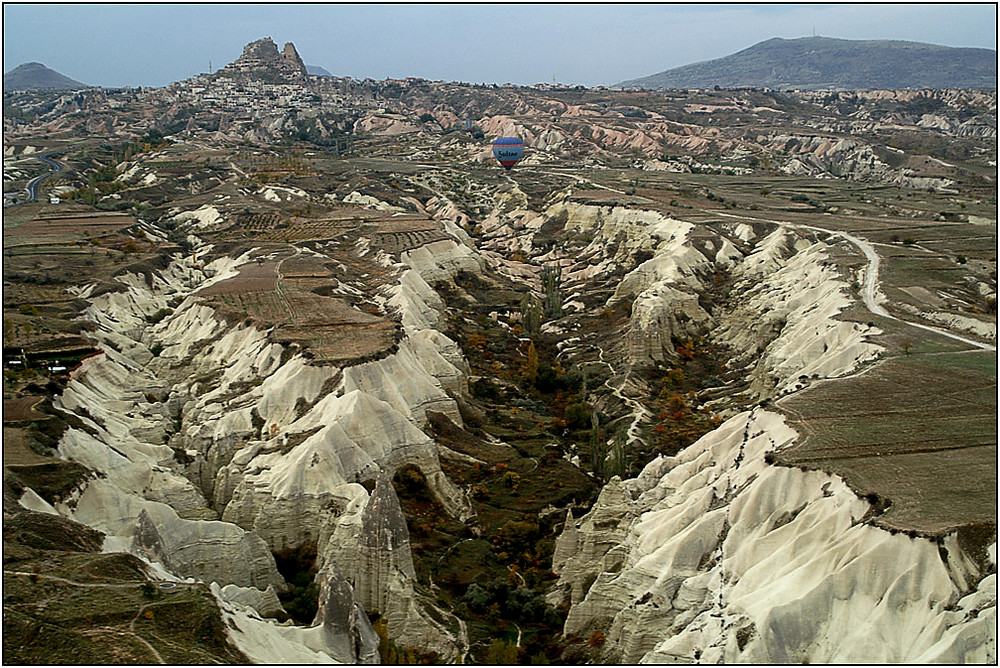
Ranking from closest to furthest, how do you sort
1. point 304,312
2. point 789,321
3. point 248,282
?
point 304,312, point 789,321, point 248,282

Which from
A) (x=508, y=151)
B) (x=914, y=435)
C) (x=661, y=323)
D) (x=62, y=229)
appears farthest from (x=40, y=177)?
(x=914, y=435)

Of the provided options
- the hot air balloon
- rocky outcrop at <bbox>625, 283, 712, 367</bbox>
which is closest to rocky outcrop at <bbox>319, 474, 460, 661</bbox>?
rocky outcrop at <bbox>625, 283, 712, 367</bbox>

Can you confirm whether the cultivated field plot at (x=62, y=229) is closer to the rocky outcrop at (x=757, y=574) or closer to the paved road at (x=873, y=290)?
the rocky outcrop at (x=757, y=574)

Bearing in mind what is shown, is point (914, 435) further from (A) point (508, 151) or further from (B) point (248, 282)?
(A) point (508, 151)

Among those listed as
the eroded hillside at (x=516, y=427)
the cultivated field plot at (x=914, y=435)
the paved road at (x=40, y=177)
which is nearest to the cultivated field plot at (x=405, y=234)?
the eroded hillside at (x=516, y=427)

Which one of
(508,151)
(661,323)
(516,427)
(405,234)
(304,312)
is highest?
(508,151)
